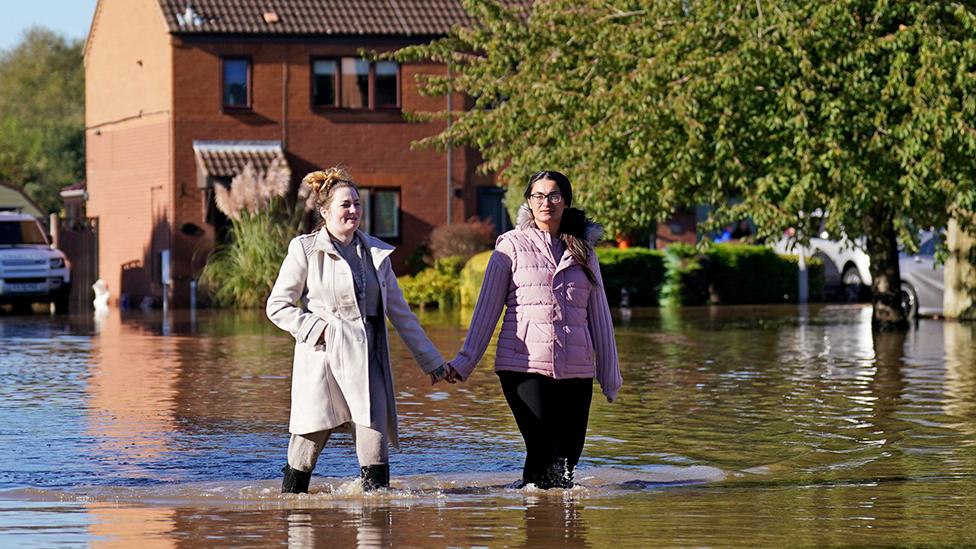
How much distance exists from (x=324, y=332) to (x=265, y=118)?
33.3 m

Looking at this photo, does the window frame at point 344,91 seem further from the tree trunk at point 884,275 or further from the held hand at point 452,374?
the held hand at point 452,374

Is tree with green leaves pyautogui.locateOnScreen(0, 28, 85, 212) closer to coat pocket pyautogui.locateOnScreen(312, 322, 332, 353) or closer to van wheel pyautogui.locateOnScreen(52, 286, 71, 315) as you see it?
van wheel pyautogui.locateOnScreen(52, 286, 71, 315)

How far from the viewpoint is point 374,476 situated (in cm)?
1008

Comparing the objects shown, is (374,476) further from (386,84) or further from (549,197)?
(386,84)

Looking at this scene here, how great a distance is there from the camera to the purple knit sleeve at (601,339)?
10.5m

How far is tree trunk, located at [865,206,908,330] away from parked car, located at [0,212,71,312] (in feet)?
54.7

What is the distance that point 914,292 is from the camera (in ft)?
105

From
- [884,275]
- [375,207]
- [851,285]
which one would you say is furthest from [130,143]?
[884,275]

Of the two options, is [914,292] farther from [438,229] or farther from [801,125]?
[438,229]

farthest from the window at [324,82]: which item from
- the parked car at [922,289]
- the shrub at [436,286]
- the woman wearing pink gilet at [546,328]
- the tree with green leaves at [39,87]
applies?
the tree with green leaves at [39,87]

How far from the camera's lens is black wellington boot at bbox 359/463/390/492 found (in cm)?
1007

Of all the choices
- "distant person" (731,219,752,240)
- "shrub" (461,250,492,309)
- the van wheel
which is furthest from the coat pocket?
"distant person" (731,219,752,240)

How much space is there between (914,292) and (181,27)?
17.5 metres

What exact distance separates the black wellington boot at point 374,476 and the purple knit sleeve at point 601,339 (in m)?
1.28
